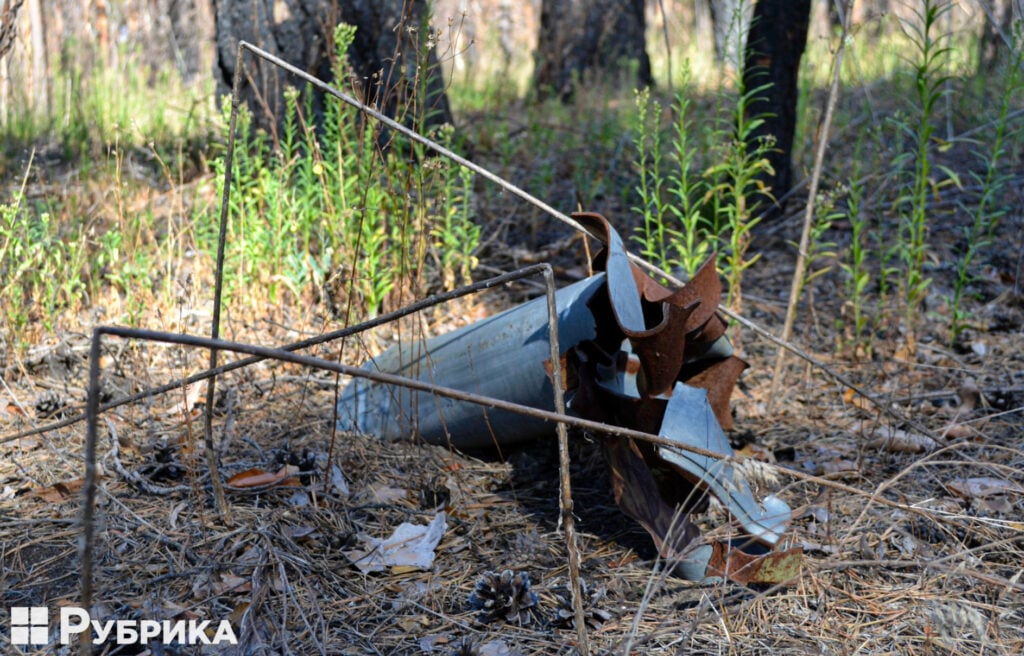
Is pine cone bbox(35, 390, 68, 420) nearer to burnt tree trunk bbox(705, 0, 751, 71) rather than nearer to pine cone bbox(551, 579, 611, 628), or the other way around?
pine cone bbox(551, 579, 611, 628)

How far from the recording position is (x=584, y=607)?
1.81 meters

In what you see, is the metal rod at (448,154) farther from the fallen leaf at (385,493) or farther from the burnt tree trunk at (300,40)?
the burnt tree trunk at (300,40)

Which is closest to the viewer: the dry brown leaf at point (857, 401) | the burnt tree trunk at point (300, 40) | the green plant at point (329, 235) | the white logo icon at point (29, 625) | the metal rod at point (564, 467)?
the metal rod at point (564, 467)

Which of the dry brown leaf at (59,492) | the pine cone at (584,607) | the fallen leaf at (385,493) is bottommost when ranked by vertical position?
the pine cone at (584,607)

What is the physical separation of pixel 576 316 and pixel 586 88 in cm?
487

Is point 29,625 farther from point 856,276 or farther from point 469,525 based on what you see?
point 856,276

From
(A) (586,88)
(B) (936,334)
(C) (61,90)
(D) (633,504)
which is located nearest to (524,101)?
(A) (586,88)

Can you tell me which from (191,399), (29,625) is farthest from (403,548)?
(191,399)

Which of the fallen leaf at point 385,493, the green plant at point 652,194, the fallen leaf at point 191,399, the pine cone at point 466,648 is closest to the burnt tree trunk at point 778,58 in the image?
the green plant at point 652,194

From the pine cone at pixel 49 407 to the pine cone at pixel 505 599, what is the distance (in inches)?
59.0

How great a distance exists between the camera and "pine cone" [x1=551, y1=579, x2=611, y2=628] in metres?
1.76

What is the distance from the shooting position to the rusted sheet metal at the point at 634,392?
190 centimetres

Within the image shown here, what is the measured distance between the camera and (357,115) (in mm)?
3553

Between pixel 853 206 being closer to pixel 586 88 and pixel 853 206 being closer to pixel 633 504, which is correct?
pixel 633 504
